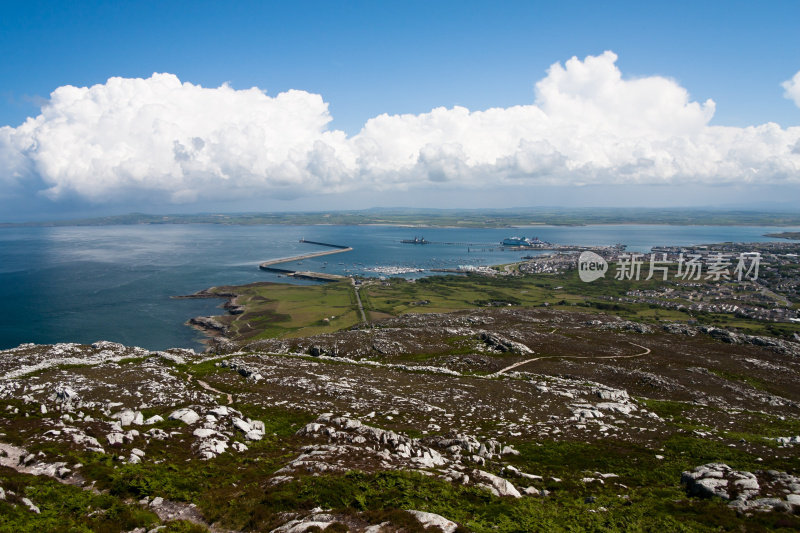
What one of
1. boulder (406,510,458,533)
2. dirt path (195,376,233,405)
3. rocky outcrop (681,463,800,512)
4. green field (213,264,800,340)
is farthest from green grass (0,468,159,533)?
green field (213,264,800,340)

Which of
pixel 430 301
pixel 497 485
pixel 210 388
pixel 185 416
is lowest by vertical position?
pixel 430 301

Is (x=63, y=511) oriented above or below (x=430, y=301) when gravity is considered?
above

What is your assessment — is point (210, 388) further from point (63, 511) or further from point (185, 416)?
point (63, 511)

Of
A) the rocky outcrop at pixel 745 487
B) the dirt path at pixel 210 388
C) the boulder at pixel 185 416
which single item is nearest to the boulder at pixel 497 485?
the rocky outcrop at pixel 745 487

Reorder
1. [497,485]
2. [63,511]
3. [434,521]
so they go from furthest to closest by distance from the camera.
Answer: [497,485], [63,511], [434,521]

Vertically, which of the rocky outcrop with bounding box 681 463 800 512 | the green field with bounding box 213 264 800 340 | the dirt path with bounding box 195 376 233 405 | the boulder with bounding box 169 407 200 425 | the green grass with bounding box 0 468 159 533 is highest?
the green grass with bounding box 0 468 159 533

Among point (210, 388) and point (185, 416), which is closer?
point (185, 416)

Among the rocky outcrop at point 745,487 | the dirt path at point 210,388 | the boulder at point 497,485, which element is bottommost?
the dirt path at point 210,388

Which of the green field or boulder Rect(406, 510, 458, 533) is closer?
boulder Rect(406, 510, 458, 533)

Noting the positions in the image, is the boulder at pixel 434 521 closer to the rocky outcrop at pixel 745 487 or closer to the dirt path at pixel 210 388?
the rocky outcrop at pixel 745 487

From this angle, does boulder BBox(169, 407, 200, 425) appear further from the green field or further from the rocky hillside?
the green field

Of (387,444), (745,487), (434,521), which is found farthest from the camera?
(387,444)

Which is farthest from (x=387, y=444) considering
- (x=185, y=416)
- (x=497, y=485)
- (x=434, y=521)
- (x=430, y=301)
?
(x=430, y=301)
